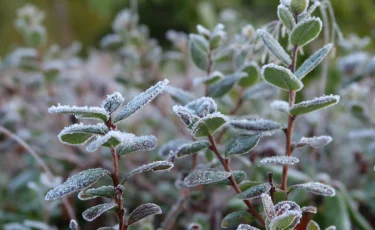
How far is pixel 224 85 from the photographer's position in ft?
1.76

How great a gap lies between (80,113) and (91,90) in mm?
798

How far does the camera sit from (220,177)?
1.28ft

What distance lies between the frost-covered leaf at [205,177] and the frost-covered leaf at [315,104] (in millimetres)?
75

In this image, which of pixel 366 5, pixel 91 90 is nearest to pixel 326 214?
pixel 91 90

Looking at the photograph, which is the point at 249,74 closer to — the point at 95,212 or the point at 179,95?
the point at 179,95

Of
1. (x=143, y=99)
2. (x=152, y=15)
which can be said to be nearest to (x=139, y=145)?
(x=143, y=99)

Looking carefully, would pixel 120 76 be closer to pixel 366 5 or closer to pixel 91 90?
pixel 91 90

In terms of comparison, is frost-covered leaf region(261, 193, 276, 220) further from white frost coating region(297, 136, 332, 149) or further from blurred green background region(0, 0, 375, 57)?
blurred green background region(0, 0, 375, 57)

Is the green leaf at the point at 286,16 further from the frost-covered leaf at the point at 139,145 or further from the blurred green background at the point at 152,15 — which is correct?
the blurred green background at the point at 152,15

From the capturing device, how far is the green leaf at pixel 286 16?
40 cm

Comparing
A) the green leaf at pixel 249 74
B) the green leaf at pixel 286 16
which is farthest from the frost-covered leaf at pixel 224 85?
the green leaf at pixel 286 16

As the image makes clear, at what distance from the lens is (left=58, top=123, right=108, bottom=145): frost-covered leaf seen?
13.8 inches

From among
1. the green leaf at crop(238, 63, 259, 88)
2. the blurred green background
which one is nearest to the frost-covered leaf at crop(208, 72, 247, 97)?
the green leaf at crop(238, 63, 259, 88)

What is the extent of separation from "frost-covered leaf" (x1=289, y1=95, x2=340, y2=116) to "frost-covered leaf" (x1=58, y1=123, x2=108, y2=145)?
150 mm
